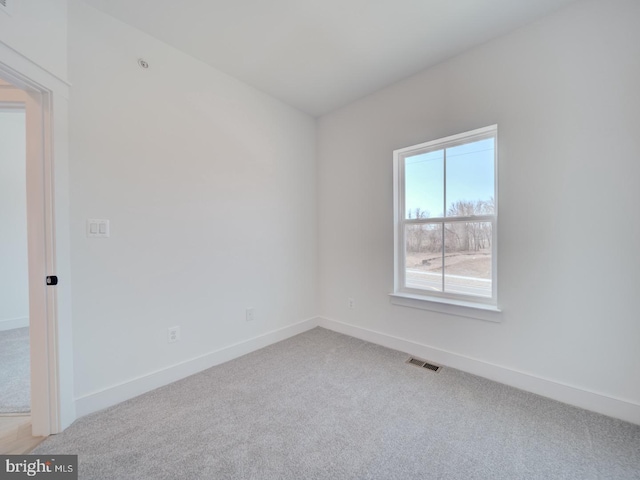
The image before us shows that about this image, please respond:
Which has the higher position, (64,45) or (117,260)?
(64,45)

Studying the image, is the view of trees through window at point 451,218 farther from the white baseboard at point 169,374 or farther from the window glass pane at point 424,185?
the white baseboard at point 169,374

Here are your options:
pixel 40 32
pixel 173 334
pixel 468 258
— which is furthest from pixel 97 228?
pixel 468 258

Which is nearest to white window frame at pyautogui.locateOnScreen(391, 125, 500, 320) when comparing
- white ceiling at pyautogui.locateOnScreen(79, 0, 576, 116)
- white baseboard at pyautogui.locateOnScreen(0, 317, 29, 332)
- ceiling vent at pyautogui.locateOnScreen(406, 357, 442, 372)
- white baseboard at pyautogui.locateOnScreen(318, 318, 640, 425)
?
white baseboard at pyautogui.locateOnScreen(318, 318, 640, 425)

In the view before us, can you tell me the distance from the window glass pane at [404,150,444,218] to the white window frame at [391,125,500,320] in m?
0.04

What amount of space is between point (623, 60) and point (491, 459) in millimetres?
2520

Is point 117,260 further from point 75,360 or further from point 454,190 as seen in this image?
point 454,190

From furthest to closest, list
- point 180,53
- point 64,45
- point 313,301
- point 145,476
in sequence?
1. point 313,301
2. point 180,53
3. point 64,45
4. point 145,476

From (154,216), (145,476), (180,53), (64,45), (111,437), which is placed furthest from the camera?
(180,53)

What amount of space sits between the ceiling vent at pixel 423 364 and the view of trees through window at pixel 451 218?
69 cm

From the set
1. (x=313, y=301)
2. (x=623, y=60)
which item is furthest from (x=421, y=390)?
(x=623, y=60)

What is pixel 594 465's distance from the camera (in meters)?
1.30

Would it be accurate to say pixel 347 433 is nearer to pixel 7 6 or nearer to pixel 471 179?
pixel 471 179

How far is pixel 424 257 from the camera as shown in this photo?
257cm

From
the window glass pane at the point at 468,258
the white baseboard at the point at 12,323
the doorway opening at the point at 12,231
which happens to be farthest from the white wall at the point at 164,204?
the white baseboard at the point at 12,323
